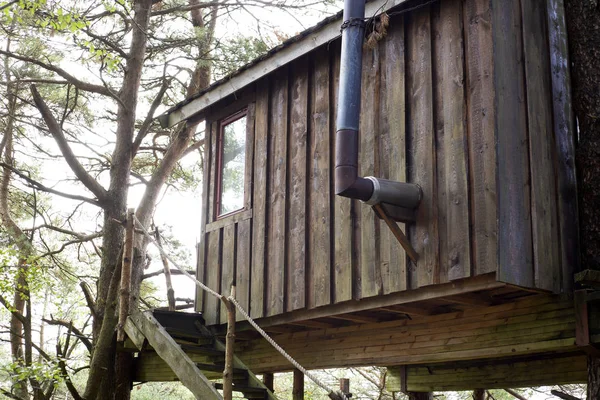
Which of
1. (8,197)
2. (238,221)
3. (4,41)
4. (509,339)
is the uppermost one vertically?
(4,41)

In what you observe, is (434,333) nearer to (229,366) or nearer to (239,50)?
(229,366)

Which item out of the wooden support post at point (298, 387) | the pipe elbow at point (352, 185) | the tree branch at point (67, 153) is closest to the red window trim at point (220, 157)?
the wooden support post at point (298, 387)

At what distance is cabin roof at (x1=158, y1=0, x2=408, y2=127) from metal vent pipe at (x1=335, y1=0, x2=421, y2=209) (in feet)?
1.12

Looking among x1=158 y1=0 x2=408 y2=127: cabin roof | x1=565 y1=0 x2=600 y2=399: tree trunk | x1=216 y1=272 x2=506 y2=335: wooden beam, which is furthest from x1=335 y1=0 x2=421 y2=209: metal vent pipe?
x1=565 y1=0 x2=600 y2=399: tree trunk

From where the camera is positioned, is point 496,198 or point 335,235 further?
point 335,235

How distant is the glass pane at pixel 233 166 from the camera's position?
9797 millimetres

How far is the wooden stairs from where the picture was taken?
8078mm

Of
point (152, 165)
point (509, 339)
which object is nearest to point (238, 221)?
point (509, 339)

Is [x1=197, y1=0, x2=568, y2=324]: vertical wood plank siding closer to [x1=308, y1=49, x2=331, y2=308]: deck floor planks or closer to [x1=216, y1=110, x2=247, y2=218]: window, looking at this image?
[x1=308, y1=49, x2=331, y2=308]: deck floor planks

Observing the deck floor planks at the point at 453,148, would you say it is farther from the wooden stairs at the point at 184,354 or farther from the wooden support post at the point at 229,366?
the wooden stairs at the point at 184,354

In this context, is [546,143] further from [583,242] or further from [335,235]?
[335,235]

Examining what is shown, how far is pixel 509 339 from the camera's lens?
7047mm

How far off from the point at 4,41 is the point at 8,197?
13.5ft

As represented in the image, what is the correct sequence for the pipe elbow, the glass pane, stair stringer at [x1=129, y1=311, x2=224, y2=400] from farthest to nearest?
the glass pane → stair stringer at [x1=129, y1=311, x2=224, y2=400] → the pipe elbow
